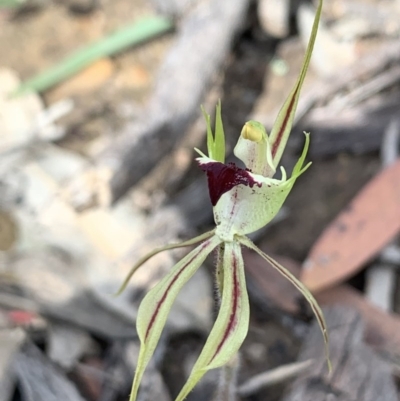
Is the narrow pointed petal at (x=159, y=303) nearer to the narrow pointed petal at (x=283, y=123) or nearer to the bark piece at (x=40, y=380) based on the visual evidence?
the narrow pointed petal at (x=283, y=123)

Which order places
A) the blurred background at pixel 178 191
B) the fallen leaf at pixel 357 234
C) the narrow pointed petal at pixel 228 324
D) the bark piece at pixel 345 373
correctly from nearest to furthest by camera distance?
the narrow pointed petal at pixel 228 324 < the bark piece at pixel 345 373 < the blurred background at pixel 178 191 < the fallen leaf at pixel 357 234

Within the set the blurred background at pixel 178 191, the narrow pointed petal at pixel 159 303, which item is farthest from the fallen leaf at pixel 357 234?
the narrow pointed petal at pixel 159 303

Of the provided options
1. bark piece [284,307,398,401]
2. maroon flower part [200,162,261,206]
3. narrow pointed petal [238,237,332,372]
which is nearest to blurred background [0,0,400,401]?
bark piece [284,307,398,401]

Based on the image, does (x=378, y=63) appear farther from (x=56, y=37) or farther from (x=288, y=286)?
(x=56, y=37)

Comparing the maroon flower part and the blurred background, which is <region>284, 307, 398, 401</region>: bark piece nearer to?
the blurred background

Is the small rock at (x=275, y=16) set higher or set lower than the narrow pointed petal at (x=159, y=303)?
higher

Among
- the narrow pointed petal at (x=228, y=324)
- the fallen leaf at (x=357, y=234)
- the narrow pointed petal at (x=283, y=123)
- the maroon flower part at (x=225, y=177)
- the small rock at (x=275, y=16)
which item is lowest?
the fallen leaf at (x=357, y=234)

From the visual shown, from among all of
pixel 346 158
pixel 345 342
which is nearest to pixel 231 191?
pixel 345 342

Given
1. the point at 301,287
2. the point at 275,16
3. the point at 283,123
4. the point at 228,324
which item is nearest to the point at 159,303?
the point at 228,324
